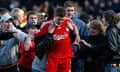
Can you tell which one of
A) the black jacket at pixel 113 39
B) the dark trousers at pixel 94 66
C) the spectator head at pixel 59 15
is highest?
the spectator head at pixel 59 15

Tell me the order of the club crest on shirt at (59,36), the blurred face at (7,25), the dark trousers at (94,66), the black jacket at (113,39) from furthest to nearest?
the dark trousers at (94,66) < the black jacket at (113,39) < the club crest on shirt at (59,36) < the blurred face at (7,25)

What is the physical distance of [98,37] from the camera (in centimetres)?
917

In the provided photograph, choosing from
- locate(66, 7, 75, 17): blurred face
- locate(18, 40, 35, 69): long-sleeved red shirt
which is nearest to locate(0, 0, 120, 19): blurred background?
locate(66, 7, 75, 17): blurred face

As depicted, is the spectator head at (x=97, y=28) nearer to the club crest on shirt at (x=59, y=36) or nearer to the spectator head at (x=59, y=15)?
the club crest on shirt at (x=59, y=36)

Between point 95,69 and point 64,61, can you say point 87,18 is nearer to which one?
point 95,69

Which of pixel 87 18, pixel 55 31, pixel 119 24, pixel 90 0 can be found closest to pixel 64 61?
pixel 55 31

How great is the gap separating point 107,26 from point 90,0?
10061 mm

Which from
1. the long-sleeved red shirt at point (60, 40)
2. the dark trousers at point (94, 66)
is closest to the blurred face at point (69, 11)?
the dark trousers at point (94, 66)

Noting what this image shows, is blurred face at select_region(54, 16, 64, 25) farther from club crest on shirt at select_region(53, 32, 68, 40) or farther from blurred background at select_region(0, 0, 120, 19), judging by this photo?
blurred background at select_region(0, 0, 120, 19)

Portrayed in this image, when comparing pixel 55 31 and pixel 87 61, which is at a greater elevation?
pixel 55 31

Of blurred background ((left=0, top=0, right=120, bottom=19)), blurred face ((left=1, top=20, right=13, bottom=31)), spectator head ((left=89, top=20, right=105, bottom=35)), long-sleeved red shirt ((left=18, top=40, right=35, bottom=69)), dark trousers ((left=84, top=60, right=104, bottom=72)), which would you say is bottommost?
dark trousers ((left=84, top=60, right=104, bottom=72))

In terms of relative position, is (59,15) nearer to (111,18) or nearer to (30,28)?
(111,18)

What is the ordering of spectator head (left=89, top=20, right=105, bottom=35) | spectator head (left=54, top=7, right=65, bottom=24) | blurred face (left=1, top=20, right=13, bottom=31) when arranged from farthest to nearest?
spectator head (left=89, top=20, right=105, bottom=35)
spectator head (left=54, top=7, right=65, bottom=24)
blurred face (left=1, top=20, right=13, bottom=31)

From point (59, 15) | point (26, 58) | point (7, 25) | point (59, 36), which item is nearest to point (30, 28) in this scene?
point (26, 58)
